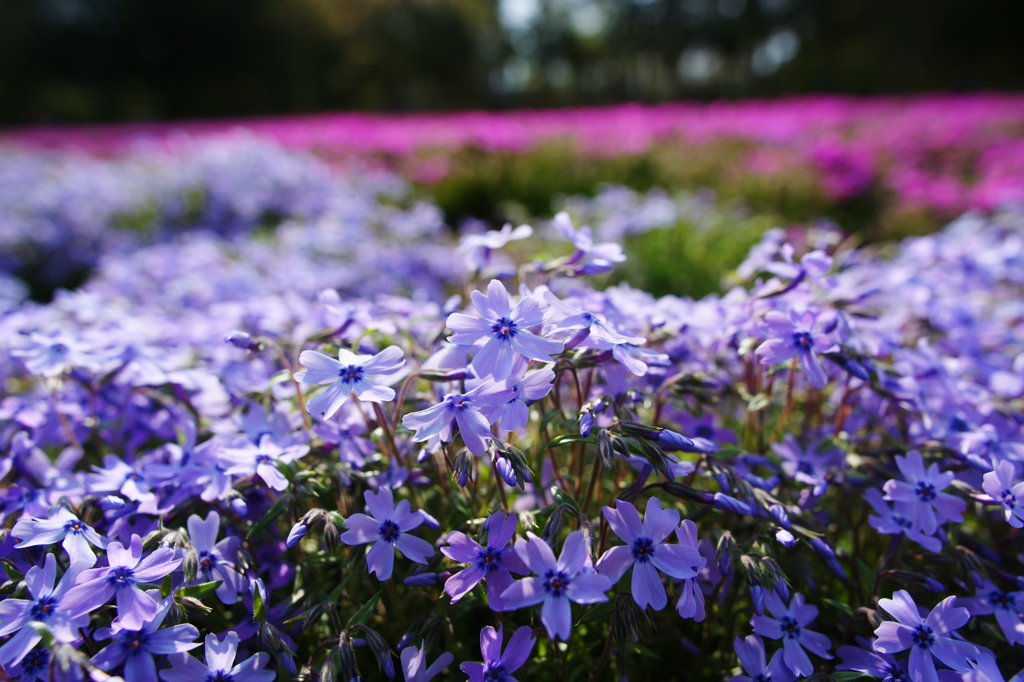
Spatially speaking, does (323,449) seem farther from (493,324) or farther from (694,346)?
(694,346)

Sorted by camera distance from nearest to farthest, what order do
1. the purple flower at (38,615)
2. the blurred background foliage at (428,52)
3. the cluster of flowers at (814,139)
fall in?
the purple flower at (38,615) < the cluster of flowers at (814,139) < the blurred background foliage at (428,52)

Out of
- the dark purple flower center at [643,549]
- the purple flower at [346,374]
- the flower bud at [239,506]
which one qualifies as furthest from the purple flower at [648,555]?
the flower bud at [239,506]

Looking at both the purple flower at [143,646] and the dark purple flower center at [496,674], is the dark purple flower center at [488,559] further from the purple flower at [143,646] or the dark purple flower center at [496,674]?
the purple flower at [143,646]

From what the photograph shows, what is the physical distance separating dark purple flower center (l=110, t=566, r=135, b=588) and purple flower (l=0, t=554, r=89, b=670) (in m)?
0.05

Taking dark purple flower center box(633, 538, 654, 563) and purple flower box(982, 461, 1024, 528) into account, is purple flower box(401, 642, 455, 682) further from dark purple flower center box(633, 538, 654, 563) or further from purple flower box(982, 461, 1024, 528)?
purple flower box(982, 461, 1024, 528)

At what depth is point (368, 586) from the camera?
1.34 metres

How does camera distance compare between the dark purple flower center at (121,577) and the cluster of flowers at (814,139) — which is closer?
the dark purple flower center at (121,577)

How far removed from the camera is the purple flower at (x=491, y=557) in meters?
1.05

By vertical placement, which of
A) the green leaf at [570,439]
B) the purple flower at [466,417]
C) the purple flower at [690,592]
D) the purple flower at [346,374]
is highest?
the purple flower at [346,374]

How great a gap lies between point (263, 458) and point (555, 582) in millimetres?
603

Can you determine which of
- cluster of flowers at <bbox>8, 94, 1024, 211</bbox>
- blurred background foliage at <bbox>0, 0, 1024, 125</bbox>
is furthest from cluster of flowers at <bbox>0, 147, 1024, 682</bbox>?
blurred background foliage at <bbox>0, 0, 1024, 125</bbox>

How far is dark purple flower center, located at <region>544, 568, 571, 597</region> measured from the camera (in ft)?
3.17

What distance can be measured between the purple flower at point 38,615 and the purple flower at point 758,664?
104cm

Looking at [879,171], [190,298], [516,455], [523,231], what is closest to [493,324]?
[516,455]
